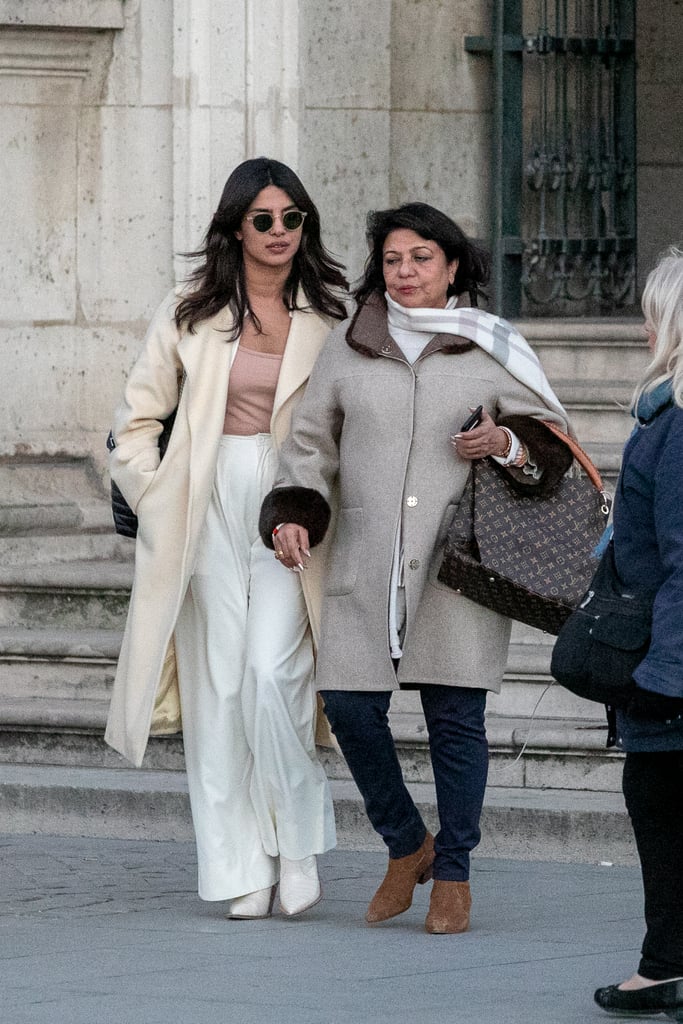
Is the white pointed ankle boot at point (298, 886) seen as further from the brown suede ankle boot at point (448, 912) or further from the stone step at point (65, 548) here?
the stone step at point (65, 548)

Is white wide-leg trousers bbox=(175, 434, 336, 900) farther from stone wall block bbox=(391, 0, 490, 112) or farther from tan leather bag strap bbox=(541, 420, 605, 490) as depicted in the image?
stone wall block bbox=(391, 0, 490, 112)

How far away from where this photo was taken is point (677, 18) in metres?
9.24

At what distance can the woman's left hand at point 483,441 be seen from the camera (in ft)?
17.5

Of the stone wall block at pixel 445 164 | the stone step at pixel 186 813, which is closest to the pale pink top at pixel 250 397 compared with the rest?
the stone step at pixel 186 813

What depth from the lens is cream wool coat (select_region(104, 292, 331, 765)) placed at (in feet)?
18.7

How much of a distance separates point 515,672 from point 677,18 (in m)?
3.55

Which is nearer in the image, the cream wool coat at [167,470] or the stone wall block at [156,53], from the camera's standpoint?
the cream wool coat at [167,470]

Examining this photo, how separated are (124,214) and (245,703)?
10.0ft

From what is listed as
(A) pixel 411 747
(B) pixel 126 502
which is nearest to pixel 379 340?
(B) pixel 126 502

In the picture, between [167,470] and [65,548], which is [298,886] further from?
[65,548]

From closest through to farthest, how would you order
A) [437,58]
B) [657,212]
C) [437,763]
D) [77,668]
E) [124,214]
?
[437,763] → [77,668] → [124,214] → [437,58] → [657,212]

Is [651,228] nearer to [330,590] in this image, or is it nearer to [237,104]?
[237,104]

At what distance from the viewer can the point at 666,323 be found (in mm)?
4406

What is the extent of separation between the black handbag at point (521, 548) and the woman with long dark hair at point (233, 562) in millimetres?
486
